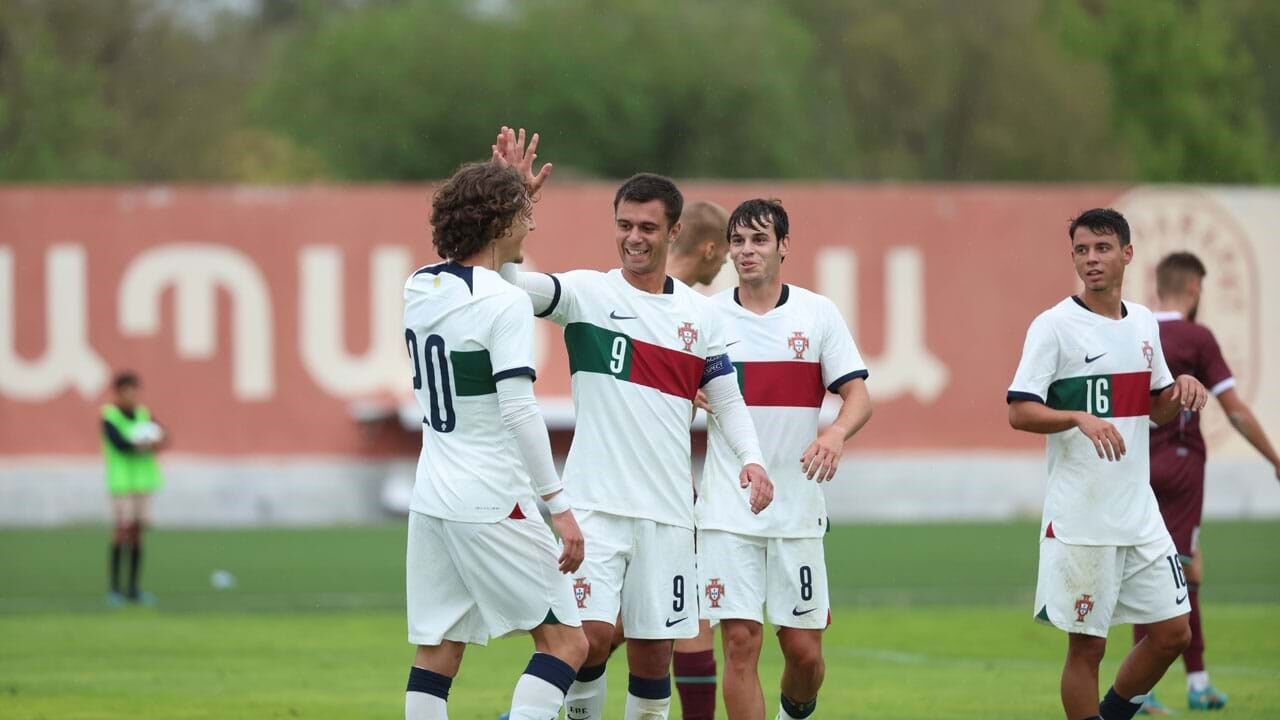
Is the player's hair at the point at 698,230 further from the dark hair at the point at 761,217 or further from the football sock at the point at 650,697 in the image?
the football sock at the point at 650,697

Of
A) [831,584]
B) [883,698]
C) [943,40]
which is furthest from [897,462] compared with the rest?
[943,40]

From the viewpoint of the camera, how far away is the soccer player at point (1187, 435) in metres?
11.2

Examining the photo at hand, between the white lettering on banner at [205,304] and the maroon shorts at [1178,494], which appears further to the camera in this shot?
the white lettering on banner at [205,304]

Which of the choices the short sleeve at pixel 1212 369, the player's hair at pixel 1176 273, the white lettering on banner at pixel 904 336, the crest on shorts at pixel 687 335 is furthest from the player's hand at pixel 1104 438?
the white lettering on banner at pixel 904 336

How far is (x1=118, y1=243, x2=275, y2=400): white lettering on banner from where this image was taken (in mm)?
29781

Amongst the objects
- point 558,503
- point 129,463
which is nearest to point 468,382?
point 558,503

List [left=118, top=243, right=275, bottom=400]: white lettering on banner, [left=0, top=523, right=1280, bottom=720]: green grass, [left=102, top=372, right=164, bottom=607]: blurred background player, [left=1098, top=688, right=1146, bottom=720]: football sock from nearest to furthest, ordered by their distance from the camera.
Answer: [left=1098, top=688, right=1146, bottom=720]: football sock, [left=0, top=523, right=1280, bottom=720]: green grass, [left=102, top=372, right=164, bottom=607]: blurred background player, [left=118, top=243, right=275, bottom=400]: white lettering on banner

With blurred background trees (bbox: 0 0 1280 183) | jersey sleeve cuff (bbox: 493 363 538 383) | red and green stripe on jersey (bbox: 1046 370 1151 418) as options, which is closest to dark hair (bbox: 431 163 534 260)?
jersey sleeve cuff (bbox: 493 363 538 383)

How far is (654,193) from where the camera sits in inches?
335

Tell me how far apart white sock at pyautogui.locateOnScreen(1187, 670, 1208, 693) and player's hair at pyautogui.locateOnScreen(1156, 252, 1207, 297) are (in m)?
2.25

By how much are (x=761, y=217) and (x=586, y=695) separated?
2334 millimetres

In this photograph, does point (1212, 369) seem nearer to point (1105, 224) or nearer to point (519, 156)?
point (1105, 224)

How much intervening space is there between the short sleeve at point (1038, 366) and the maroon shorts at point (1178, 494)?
8.75 feet

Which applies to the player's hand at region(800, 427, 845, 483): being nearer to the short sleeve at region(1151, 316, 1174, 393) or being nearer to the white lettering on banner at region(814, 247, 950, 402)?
the short sleeve at region(1151, 316, 1174, 393)
